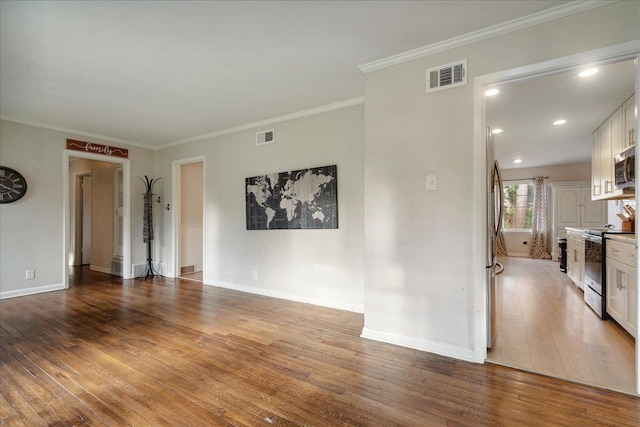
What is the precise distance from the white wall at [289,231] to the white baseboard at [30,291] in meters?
2.16

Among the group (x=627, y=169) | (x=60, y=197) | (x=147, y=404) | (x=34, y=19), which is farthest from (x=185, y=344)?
(x=627, y=169)

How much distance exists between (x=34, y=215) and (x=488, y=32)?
6073 mm

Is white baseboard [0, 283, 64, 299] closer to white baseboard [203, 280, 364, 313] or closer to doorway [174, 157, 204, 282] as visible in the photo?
doorway [174, 157, 204, 282]

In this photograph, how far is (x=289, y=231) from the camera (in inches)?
162

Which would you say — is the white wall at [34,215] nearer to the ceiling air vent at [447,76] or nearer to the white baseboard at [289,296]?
the white baseboard at [289,296]

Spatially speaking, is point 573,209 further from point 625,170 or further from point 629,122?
point 625,170

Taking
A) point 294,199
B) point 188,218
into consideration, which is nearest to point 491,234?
point 294,199

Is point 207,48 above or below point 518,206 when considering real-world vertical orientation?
above

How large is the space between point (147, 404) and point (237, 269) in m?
2.89

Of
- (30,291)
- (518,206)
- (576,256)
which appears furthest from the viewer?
(518,206)

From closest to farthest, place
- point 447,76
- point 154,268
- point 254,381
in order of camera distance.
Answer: point 254,381, point 447,76, point 154,268

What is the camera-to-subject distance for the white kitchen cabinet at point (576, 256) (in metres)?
4.43

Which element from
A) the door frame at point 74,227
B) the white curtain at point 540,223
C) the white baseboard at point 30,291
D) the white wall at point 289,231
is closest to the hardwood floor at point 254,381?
the white wall at point 289,231

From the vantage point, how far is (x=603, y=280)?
3.28 meters
